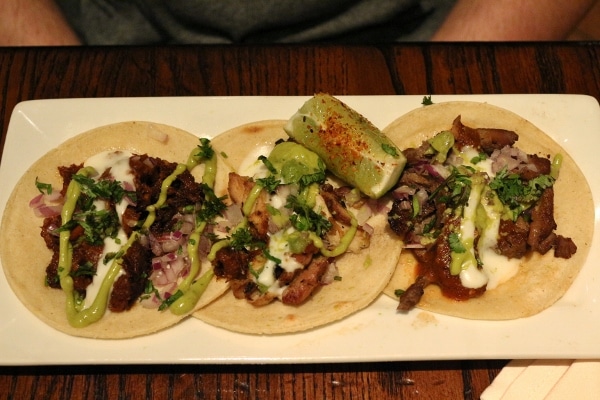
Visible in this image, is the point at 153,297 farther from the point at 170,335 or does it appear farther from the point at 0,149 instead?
the point at 0,149

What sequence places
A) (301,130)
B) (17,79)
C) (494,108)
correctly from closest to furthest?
1. (301,130)
2. (494,108)
3. (17,79)

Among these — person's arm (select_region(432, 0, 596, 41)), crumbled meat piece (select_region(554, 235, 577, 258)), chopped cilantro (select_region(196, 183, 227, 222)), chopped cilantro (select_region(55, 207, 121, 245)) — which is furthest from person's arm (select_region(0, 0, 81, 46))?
crumbled meat piece (select_region(554, 235, 577, 258))

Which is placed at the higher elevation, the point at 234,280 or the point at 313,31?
the point at 313,31

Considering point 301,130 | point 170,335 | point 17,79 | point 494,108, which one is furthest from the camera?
point 17,79

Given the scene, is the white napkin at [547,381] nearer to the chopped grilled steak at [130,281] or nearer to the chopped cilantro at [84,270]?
the chopped grilled steak at [130,281]

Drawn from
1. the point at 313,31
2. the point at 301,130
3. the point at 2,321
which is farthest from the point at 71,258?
the point at 313,31

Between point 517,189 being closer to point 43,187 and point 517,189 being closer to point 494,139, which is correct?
point 494,139

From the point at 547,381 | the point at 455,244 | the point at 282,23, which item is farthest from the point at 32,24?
the point at 547,381
